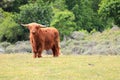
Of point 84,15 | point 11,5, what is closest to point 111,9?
point 11,5

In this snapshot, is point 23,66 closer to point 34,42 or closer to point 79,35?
point 34,42

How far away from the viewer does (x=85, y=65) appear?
698 inches

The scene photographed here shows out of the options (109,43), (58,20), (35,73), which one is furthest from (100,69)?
(58,20)

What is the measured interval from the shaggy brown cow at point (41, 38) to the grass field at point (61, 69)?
1830 millimetres

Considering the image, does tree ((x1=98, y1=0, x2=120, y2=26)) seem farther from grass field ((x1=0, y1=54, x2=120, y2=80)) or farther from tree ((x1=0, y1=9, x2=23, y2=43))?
grass field ((x1=0, y1=54, x2=120, y2=80))

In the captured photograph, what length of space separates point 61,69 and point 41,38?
16.2ft

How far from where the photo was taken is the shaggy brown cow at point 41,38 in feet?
68.9

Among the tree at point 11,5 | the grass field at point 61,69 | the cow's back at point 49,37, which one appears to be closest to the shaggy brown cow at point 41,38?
the cow's back at point 49,37

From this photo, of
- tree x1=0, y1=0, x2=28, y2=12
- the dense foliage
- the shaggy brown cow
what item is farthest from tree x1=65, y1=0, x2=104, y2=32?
the shaggy brown cow

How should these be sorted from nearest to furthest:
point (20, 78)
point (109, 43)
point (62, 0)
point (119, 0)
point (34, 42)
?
point (20, 78), point (34, 42), point (109, 43), point (119, 0), point (62, 0)

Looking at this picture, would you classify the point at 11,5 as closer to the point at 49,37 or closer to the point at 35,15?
the point at 35,15

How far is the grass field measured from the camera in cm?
1516

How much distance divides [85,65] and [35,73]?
2.63 m

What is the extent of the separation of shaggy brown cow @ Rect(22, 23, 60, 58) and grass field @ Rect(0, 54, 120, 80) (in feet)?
6.00
